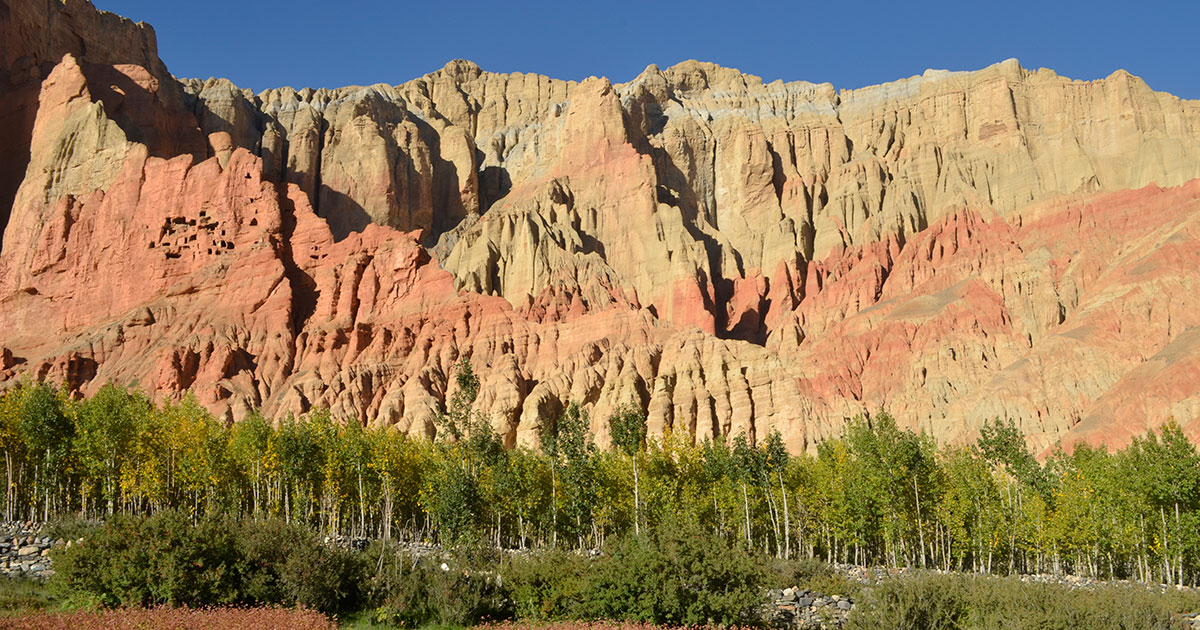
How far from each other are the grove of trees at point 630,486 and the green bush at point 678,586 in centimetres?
2490

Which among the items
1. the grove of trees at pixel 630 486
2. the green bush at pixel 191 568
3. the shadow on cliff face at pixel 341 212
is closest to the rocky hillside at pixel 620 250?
the shadow on cliff face at pixel 341 212

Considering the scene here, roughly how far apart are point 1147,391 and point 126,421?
268ft

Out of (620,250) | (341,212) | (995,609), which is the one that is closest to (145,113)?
(341,212)

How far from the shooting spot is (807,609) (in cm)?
3105

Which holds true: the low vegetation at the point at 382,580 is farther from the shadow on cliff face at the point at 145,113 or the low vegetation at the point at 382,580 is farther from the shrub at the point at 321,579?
the shadow on cliff face at the point at 145,113

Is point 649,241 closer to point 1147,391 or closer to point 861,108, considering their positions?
point 861,108

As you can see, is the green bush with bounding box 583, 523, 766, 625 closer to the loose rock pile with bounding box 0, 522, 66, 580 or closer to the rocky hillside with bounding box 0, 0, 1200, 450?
the loose rock pile with bounding box 0, 522, 66, 580

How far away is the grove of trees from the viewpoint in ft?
176

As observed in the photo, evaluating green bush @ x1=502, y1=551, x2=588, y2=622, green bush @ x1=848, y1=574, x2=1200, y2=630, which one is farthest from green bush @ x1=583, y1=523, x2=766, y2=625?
green bush @ x1=848, y1=574, x2=1200, y2=630

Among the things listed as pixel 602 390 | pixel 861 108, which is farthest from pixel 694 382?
pixel 861 108

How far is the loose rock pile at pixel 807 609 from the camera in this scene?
27688mm

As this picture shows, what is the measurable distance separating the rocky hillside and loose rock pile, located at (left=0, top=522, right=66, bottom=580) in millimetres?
66272

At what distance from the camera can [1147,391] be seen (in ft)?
297

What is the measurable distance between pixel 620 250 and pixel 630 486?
258 ft
